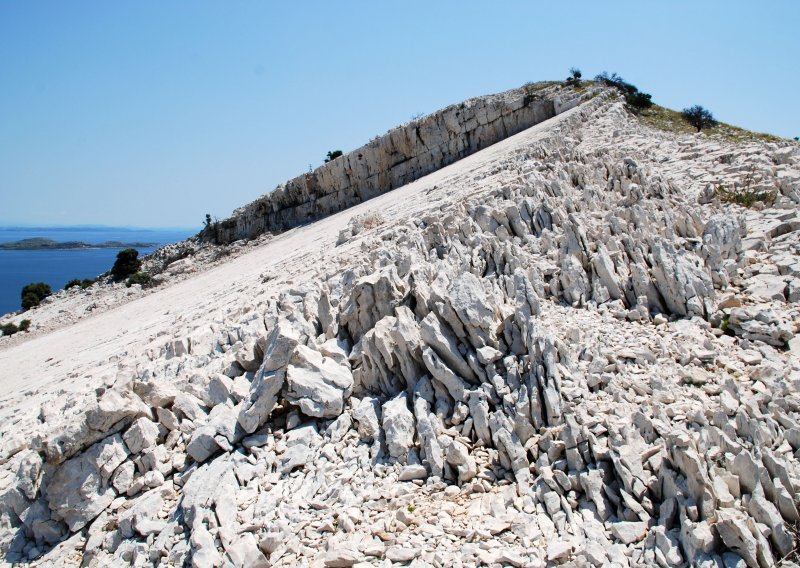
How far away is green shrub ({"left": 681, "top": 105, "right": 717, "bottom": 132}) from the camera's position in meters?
32.3

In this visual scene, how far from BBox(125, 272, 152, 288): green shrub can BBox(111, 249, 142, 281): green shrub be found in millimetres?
2904

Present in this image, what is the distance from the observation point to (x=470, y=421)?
328 inches

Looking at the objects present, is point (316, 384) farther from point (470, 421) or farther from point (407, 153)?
point (407, 153)

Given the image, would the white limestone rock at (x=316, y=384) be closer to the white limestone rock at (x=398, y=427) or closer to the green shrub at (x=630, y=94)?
the white limestone rock at (x=398, y=427)

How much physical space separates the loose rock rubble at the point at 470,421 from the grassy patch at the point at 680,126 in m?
17.6

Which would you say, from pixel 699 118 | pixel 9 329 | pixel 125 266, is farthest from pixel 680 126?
pixel 125 266

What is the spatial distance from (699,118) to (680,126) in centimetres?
260

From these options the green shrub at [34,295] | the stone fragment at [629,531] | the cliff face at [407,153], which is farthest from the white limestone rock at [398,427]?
the green shrub at [34,295]

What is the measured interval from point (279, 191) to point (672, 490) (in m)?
42.4

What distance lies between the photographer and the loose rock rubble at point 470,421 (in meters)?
6.40

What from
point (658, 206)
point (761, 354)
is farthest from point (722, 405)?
point (658, 206)

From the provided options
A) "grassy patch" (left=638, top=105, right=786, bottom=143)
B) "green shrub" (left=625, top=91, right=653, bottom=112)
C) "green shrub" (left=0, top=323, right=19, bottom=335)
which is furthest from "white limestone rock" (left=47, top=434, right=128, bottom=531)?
"green shrub" (left=625, top=91, right=653, bottom=112)

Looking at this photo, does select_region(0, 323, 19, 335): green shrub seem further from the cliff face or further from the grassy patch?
the grassy patch

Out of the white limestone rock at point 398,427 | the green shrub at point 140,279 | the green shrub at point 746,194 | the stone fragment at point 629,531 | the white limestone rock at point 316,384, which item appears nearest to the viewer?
the stone fragment at point 629,531
